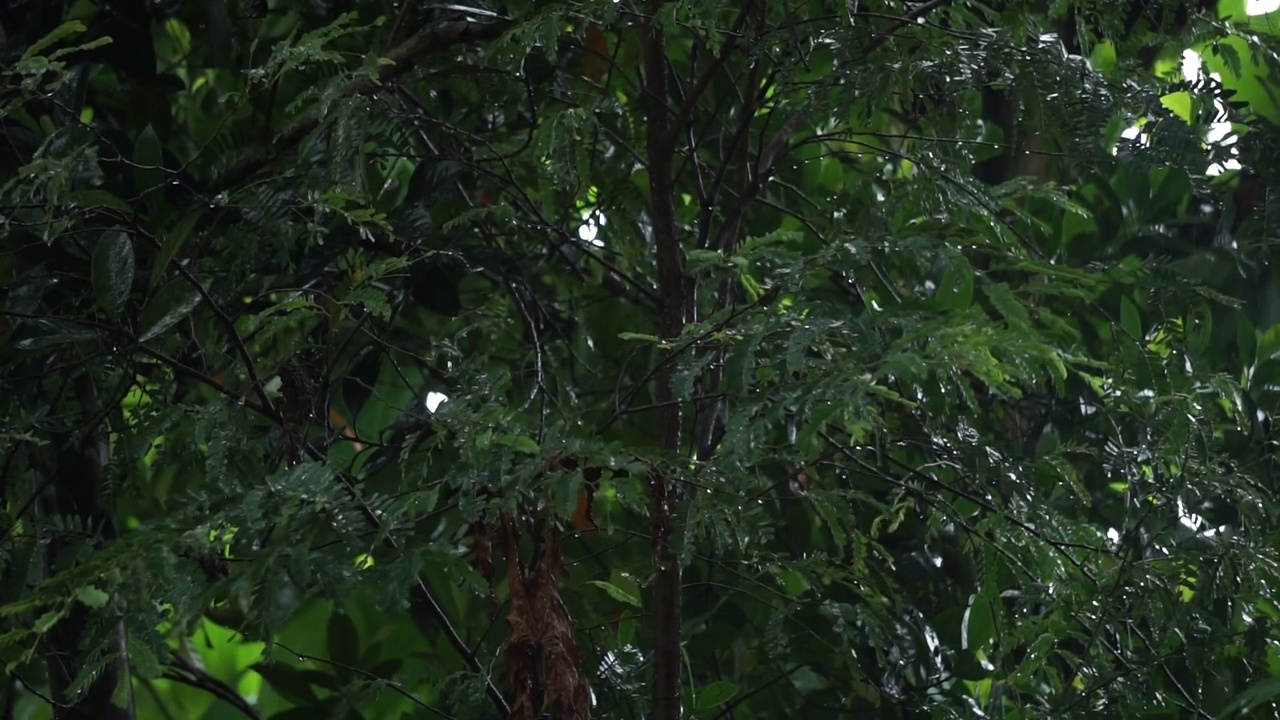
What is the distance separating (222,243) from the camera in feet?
3.13

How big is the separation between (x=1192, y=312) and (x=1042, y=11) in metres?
0.49

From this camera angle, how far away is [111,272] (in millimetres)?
849

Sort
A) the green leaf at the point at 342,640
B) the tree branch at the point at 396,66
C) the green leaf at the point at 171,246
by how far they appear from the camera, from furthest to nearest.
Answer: the green leaf at the point at 342,640
the tree branch at the point at 396,66
the green leaf at the point at 171,246

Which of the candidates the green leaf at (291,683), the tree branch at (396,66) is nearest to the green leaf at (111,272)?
the tree branch at (396,66)

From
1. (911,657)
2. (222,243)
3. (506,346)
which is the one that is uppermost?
(222,243)

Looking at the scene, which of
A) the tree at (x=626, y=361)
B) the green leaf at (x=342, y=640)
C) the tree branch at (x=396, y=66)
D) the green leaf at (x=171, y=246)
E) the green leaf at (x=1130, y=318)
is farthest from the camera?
the green leaf at (x=342, y=640)

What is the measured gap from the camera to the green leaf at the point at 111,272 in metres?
0.84

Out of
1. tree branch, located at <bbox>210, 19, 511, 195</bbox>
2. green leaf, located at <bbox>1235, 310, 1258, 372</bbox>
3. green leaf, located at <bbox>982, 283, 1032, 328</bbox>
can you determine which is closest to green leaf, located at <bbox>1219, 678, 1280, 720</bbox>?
green leaf, located at <bbox>982, 283, 1032, 328</bbox>

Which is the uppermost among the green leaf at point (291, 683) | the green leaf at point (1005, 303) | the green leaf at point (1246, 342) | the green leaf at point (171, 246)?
the green leaf at point (1005, 303)

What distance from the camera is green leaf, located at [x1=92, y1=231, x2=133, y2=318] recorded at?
2.77 feet

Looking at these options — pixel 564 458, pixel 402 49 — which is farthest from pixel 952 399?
pixel 402 49

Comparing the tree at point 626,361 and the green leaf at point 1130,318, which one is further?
the green leaf at point 1130,318

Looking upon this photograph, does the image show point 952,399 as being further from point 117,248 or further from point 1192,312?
point 117,248

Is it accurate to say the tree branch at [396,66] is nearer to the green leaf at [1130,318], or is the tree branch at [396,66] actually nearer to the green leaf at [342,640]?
the green leaf at [342,640]
